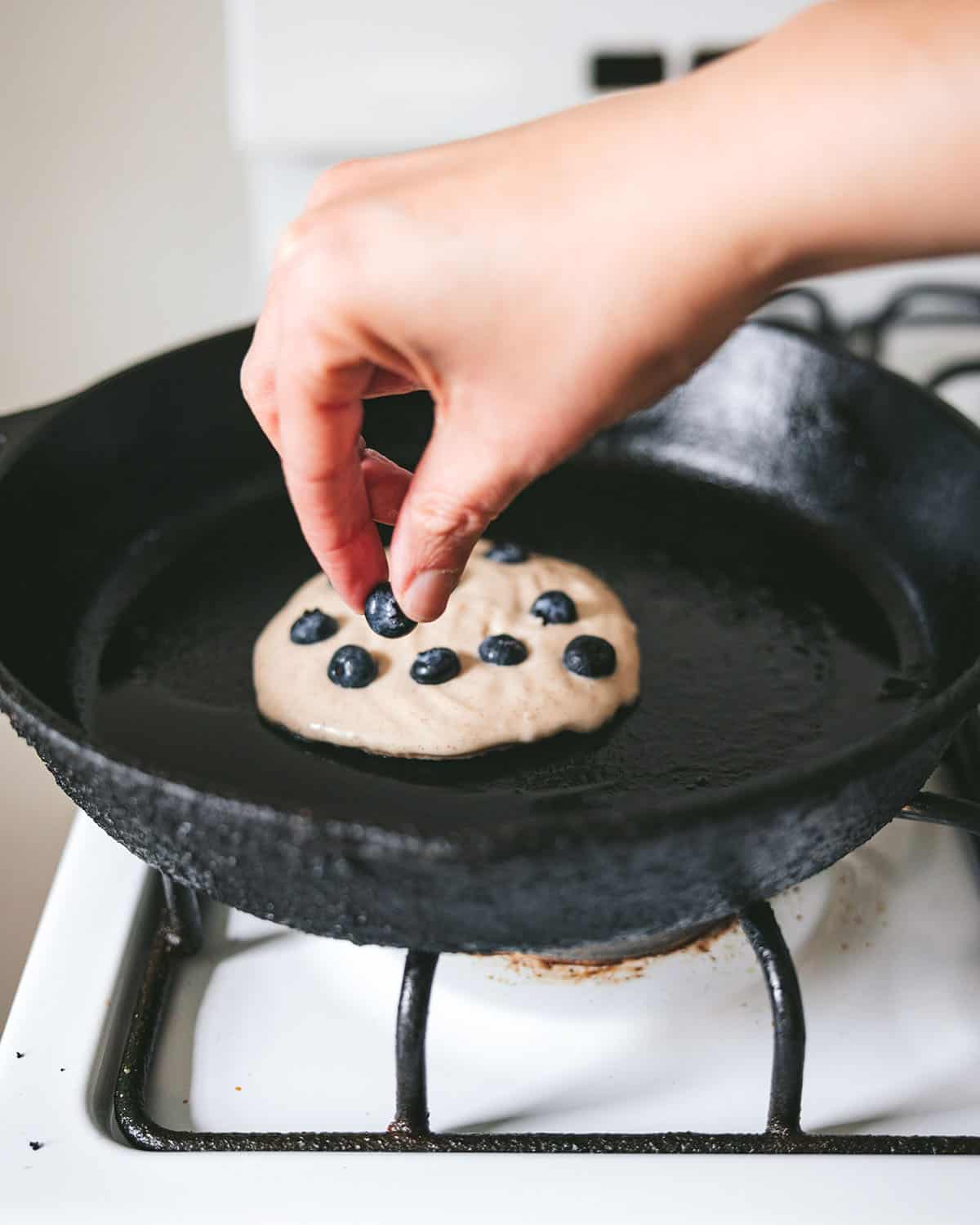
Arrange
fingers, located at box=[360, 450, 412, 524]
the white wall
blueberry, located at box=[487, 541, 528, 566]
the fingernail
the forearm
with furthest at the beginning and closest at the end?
the white wall, blueberry, located at box=[487, 541, 528, 566], fingers, located at box=[360, 450, 412, 524], the fingernail, the forearm

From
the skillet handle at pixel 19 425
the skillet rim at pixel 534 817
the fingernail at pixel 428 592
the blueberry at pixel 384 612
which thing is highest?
the fingernail at pixel 428 592

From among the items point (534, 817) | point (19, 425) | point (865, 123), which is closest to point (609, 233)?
point (865, 123)

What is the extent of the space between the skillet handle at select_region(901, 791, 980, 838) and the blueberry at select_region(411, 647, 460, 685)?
10.3 inches

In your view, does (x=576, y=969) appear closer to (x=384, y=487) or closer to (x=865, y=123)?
(x=384, y=487)

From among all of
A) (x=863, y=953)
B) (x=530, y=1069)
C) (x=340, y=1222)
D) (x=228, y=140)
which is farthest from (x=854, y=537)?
(x=228, y=140)

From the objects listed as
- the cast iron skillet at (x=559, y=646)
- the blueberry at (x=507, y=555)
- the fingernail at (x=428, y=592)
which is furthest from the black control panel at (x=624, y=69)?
the fingernail at (x=428, y=592)

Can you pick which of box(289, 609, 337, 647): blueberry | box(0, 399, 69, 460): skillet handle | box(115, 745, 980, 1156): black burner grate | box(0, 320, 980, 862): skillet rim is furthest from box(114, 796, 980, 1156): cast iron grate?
box(0, 399, 69, 460): skillet handle

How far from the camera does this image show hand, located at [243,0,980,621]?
380 millimetres

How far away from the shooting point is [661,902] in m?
0.49

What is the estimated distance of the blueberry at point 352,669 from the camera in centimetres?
70

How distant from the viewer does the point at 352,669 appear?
0.70 m

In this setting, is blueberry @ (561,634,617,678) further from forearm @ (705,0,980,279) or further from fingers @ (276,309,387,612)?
forearm @ (705,0,980,279)

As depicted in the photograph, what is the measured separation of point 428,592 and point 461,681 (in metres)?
0.21

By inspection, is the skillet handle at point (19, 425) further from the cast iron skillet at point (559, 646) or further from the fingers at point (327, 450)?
the fingers at point (327, 450)
